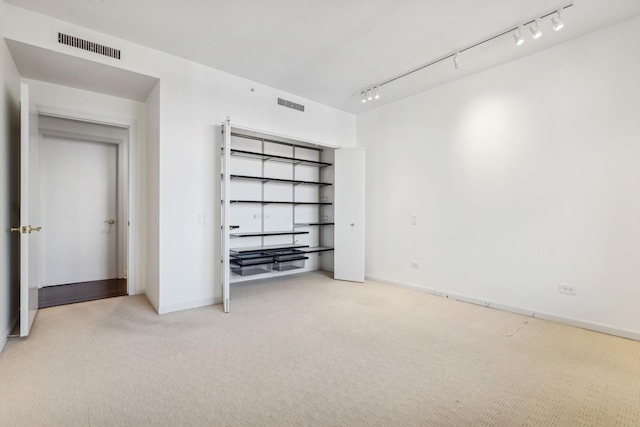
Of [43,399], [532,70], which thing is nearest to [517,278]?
[532,70]

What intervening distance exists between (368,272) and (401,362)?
2812mm

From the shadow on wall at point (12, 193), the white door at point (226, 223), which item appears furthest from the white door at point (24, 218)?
the white door at point (226, 223)

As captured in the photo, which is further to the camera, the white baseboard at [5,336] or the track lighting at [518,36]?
the track lighting at [518,36]

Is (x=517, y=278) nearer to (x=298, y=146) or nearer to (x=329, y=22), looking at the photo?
(x=329, y=22)

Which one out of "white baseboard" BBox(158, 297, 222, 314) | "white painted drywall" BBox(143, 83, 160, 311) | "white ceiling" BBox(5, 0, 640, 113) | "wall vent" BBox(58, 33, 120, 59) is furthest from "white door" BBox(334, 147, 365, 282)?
"wall vent" BBox(58, 33, 120, 59)

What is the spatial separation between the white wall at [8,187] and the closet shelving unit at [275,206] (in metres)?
2.15

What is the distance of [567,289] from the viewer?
309cm

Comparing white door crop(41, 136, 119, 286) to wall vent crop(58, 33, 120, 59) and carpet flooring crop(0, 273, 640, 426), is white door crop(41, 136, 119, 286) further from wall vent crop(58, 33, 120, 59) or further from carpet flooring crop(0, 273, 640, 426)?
wall vent crop(58, 33, 120, 59)

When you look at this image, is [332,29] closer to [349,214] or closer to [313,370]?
[349,214]

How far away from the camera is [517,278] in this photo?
3.43m

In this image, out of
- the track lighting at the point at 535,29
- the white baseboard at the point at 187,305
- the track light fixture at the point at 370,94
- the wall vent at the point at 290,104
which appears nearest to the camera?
the track lighting at the point at 535,29

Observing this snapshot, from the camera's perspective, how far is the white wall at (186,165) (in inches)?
132

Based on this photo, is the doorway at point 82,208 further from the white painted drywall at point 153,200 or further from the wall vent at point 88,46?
the wall vent at point 88,46

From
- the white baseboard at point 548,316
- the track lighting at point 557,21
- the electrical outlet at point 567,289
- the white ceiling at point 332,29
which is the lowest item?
the white baseboard at point 548,316
